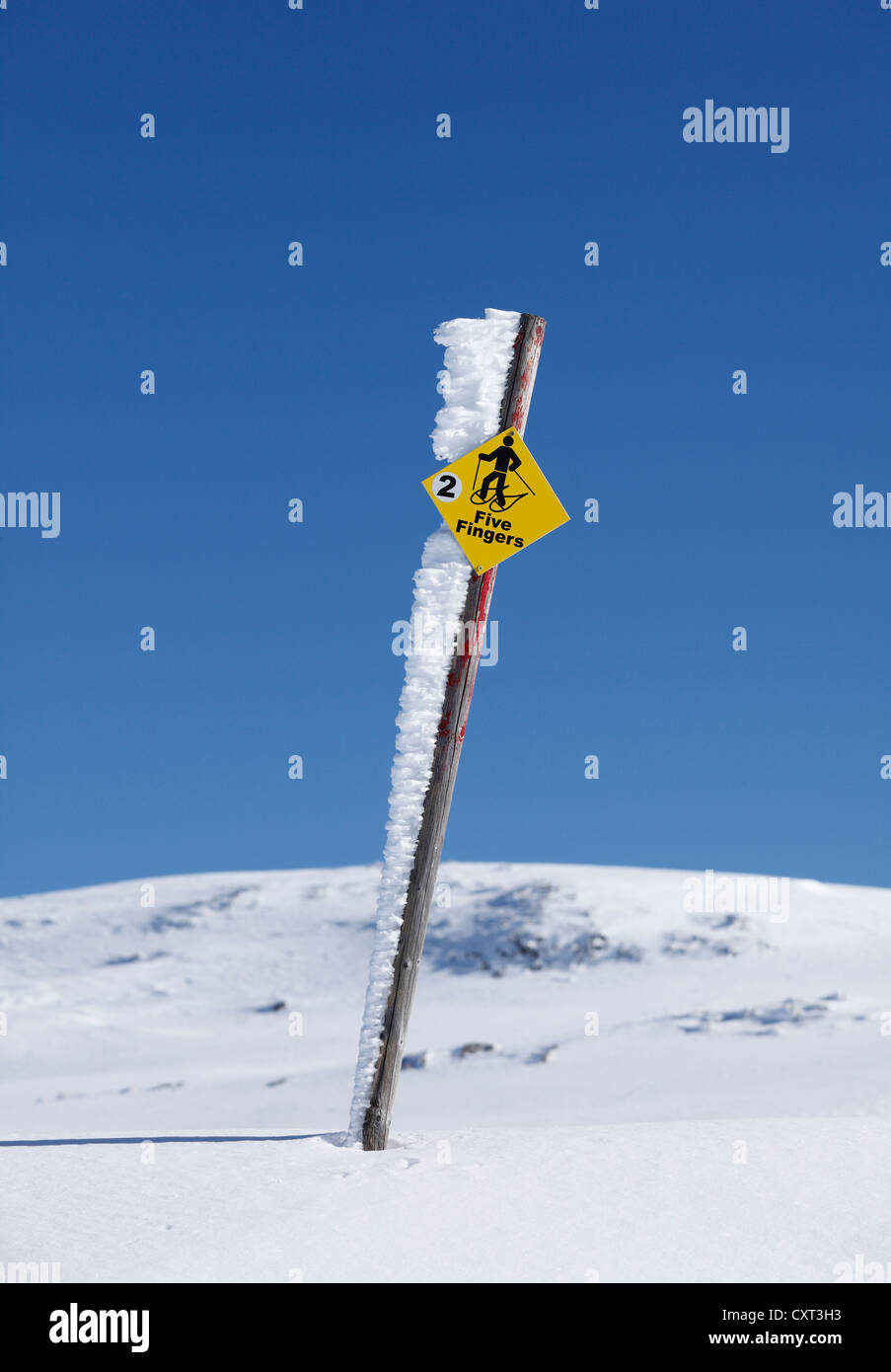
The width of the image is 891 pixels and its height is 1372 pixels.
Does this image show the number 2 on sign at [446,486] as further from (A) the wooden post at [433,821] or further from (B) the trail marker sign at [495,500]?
(A) the wooden post at [433,821]

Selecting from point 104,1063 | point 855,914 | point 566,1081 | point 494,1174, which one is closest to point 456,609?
point 494,1174

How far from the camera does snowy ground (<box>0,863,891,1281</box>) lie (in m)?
3.78

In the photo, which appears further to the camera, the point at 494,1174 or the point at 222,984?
the point at 222,984

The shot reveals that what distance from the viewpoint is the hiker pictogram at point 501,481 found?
16.2ft

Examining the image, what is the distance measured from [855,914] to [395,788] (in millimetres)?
17262

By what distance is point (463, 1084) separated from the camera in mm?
12438

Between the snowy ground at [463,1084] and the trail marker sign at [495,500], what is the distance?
2514 mm

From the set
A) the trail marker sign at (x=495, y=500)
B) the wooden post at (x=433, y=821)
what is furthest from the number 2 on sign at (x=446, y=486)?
Answer: the wooden post at (x=433, y=821)

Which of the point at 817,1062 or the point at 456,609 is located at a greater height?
the point at 456,609

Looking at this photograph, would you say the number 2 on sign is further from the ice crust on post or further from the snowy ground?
the snowy ground

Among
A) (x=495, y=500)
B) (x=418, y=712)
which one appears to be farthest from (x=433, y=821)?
(x=495, y=500)

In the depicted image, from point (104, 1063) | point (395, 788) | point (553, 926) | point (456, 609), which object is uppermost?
point (456, 609)

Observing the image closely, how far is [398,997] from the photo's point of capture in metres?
4.87
